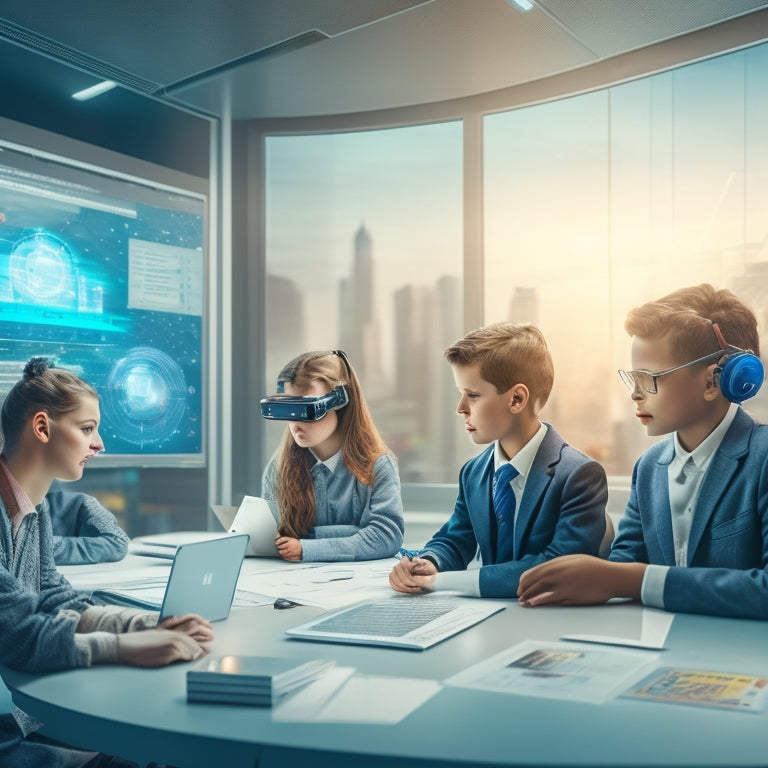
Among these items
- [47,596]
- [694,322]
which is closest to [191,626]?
[47,596]

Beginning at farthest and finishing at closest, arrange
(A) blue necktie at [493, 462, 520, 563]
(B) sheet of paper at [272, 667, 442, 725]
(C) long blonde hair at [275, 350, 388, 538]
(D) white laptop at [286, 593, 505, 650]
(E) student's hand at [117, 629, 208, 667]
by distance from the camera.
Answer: (C) long blonde hair at [275, 350, 388, 538] < (A) blue necktie at [493, 462, 520, 563] < (D) white laptop at [286, 593, 505, 650] < (E) student's hand at [117, 629, 208, 667] < (B) sheet of paper at [272, 667, 442, 725]

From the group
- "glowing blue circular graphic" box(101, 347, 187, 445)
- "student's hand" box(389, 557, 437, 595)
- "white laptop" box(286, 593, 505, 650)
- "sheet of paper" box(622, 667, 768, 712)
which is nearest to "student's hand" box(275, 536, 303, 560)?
"student's hand" box(389, 557, 437, 595)

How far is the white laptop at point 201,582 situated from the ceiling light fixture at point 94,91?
2465 mm

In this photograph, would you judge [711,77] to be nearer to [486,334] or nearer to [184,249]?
[486,334]

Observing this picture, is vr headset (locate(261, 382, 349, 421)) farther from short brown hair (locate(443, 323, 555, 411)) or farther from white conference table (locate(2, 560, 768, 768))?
white conference table (locate(2, 560, 768, 768))

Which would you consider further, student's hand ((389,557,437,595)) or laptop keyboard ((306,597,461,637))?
student's hand ((389,557,437,595))

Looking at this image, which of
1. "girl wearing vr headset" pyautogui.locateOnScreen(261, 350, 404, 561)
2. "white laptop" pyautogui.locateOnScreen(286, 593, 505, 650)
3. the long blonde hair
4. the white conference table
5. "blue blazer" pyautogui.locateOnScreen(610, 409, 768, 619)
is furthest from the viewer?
the long blonde hair

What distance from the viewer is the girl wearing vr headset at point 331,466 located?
107 inches

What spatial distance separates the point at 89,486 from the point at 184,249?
46.4 inches

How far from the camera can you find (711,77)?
3133mm

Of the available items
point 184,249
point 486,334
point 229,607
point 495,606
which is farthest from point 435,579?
point 184,249

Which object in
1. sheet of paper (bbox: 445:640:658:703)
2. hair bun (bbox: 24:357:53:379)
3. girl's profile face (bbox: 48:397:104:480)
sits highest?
hair bun (bbox: 24:357:53:379)

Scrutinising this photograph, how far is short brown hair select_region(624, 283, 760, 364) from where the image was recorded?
6.30ft

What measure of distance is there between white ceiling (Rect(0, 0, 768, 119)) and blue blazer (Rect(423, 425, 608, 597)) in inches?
62.6
